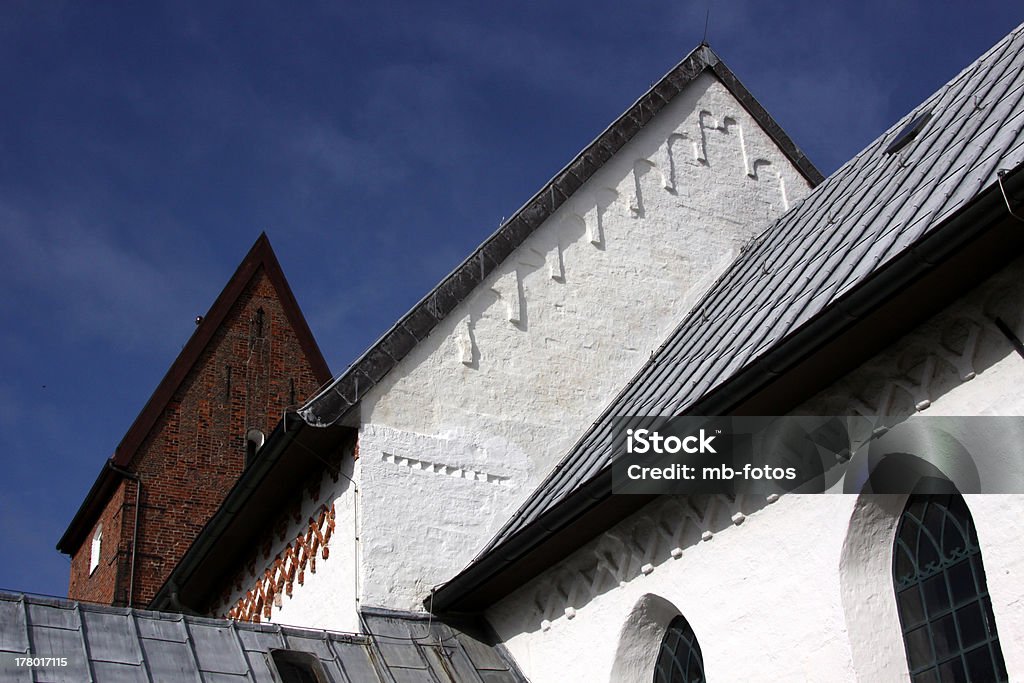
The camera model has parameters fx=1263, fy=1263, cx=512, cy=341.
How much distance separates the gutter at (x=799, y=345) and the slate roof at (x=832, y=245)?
0.05 metres

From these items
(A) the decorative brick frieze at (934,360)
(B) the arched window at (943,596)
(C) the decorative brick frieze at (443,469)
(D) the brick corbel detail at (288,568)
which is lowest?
(B) the arched window at (943,596)

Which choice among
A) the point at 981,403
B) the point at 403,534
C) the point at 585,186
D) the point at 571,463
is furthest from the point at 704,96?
the point at 981,403

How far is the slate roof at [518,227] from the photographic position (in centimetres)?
1253

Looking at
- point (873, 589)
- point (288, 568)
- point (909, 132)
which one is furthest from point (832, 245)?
point (288, 568)

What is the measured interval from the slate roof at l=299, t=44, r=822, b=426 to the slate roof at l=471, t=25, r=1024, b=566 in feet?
6.65

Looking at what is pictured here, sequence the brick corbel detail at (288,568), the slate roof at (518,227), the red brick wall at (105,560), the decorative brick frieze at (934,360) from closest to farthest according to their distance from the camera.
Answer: the decorative brick frieze at (934,360), the slate roof at (518,227), the brick corbel detail at (288,568), the red brick wall at (105,560)

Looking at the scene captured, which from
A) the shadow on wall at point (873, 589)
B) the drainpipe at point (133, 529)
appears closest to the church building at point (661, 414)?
the shadow on wall at point (873, 589)

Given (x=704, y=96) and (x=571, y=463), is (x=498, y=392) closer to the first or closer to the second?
(x=571, y=463)

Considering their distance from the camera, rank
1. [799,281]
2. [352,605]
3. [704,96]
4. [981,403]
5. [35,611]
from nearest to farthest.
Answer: [981,403] < [35,611] < [799,281] < [352,605] < [704,96]

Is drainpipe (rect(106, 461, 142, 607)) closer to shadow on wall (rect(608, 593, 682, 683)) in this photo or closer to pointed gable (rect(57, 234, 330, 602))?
pointed gable (rect(57, 234, 330, 602))

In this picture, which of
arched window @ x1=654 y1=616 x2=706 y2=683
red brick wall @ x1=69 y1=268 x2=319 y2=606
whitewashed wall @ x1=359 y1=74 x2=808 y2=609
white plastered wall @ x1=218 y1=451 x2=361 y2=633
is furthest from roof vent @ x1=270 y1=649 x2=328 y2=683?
red brick wall @ x1=69 y1=268 x2=319 y2=606

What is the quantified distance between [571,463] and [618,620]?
266 cm

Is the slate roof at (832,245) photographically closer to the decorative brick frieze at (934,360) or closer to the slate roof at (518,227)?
the decorative brick frieze at (934,360)

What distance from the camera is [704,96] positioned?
668 inches
